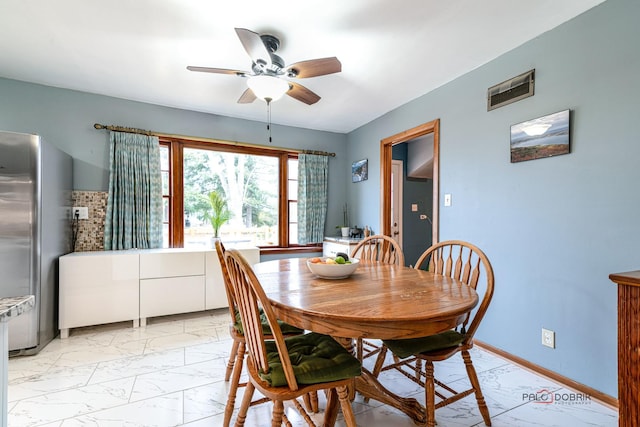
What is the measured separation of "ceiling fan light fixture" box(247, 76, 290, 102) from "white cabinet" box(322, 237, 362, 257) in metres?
1.96

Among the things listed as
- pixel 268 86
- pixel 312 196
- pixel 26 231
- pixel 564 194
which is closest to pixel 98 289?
pixel 26 231

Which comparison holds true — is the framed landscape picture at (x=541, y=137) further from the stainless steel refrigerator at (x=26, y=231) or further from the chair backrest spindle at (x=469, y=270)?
the stainless steel refrigerator at (x=26, y=231)

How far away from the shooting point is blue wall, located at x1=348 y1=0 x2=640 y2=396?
1.69 m

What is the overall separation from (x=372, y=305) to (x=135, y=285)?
8.98ft

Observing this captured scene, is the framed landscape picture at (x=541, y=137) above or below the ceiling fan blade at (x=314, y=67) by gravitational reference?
below

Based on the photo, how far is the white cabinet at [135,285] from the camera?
8.84 feet

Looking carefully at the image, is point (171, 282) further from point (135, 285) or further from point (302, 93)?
point (302, 93)

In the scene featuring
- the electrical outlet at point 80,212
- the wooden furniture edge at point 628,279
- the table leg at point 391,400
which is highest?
the electrical outlet at point 80,212

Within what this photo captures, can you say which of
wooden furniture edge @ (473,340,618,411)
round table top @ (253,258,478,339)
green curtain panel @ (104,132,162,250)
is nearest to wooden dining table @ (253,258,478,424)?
round table top @ (253,258,478,339)

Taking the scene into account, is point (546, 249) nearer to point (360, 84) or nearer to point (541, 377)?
point (541, 377)

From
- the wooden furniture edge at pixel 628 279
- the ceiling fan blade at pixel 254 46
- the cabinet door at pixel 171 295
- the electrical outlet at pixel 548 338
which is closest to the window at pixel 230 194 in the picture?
the cabinet door at pixel 171 295

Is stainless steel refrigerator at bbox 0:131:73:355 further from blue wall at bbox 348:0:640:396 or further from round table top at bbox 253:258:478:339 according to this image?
blue wall at bbox 348:0:640:396

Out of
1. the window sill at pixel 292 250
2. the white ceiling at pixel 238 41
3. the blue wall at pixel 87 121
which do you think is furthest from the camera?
the window sill at pixel 292 250

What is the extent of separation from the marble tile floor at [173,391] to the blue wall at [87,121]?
1807 mm
